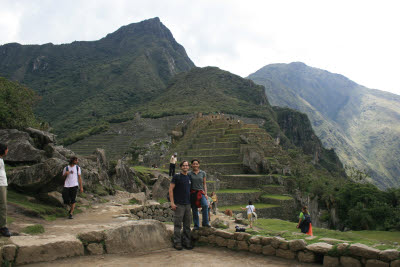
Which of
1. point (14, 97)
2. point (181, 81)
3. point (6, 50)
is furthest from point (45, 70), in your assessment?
point (14, 97)

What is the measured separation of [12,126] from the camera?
1093cm

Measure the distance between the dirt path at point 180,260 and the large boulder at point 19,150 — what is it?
18.6 ft

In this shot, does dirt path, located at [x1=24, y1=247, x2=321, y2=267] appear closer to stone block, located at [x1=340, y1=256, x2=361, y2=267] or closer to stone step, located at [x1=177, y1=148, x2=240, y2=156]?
stone block, located at [x1=340, y1=256, x2=361, y2=267]

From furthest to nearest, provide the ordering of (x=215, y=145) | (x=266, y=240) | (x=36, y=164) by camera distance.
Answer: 1. (x=215, y=145)
2. (x=36, y=164)
3. (x=266, y=240)

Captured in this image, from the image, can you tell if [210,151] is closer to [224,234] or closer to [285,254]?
[224,234]

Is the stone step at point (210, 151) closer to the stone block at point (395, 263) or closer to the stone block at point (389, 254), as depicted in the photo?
the stone block at point (389, 254)

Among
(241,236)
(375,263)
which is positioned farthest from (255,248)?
(375,263)

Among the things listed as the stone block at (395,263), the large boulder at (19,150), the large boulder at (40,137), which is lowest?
the stone block at (395,263)

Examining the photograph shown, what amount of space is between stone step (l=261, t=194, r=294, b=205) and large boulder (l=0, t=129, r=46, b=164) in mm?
17528

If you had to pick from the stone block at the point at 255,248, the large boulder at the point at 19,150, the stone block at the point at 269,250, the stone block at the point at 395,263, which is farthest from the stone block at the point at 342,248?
the large boulder at the point at 19,150

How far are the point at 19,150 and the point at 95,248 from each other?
5852 mm

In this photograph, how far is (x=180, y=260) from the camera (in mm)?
5164

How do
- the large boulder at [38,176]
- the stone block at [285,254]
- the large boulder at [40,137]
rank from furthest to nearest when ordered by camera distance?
1. the large boulder at [40,137]
2. the large boulder at [38,176]
3. the stone block at [285,254]

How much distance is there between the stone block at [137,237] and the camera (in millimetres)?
5402
